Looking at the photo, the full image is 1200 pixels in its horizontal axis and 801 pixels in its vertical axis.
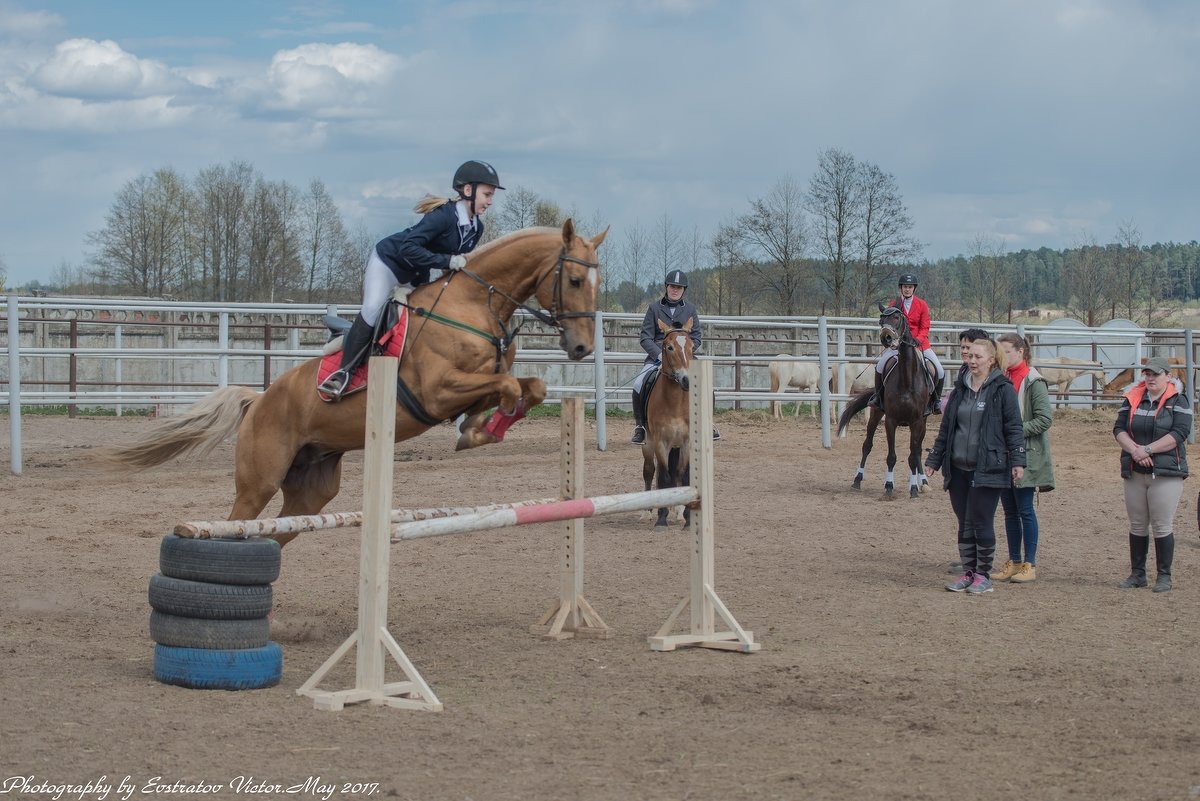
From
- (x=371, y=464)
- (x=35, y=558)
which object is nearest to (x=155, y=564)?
(x=35, y=558)

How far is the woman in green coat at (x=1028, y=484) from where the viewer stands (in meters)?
8.34

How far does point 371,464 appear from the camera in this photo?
5113mm

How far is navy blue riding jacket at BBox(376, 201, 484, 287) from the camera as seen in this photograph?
6383 mm

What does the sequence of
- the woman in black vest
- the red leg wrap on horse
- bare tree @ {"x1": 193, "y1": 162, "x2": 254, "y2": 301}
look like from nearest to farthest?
the red leg wrap on horse, the woman in black vest, bare tree @ {"x1": 193, "y1": 162, "x2": 254, "y2": 301}

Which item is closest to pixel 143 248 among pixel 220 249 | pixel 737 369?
pixel 220 249

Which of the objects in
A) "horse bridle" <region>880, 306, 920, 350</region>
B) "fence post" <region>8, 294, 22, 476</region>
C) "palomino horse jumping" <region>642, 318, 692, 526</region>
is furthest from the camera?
"fence post" <region>8, 294, 22, 476</region>

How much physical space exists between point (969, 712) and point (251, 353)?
10.8 meters

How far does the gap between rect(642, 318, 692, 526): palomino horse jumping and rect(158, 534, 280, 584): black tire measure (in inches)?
197

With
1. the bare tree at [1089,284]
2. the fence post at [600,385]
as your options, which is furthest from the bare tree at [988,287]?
the fence post at [600,385]

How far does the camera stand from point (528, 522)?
5.77 m

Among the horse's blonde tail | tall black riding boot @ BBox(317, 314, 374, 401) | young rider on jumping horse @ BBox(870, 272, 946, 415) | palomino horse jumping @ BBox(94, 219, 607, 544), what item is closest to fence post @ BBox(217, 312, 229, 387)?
the horse's blonde tail

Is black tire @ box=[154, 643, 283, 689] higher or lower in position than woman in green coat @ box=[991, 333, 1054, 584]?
lower

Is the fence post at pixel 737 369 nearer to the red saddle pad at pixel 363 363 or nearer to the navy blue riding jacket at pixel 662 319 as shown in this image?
the navy blue riding jacket at pixel 662 319

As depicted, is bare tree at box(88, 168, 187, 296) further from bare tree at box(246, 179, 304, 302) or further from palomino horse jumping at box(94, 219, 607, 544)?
palomino horse jumping at box(94, 219, 607, 544)
